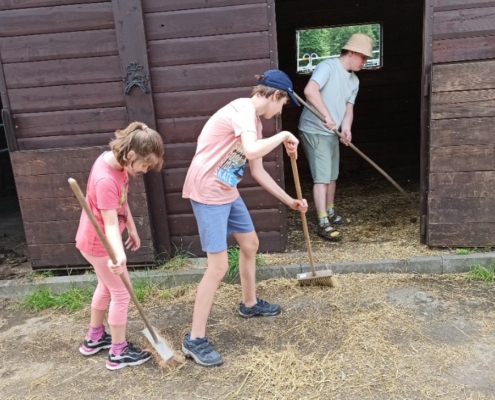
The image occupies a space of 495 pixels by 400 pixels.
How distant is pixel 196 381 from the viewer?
2.73m

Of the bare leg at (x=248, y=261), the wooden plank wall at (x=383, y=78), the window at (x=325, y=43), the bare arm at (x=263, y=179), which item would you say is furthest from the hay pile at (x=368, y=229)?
the window at (x=325, y=43)

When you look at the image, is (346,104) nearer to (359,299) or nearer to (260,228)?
(260,228)

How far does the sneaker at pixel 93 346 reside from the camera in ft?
10.2

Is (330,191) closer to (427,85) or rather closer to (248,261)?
(427,85)

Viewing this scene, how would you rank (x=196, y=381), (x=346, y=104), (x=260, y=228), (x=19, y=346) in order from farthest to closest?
(x=346, y=104) → (x=260, y=228) → (x=19, y=346) → (x=196, y=381)

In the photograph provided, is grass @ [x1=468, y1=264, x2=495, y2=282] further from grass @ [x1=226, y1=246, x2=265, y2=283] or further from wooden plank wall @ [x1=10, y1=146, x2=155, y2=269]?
wooden plank wall @ [x1=10, y1=146, x2=155, y2=269]

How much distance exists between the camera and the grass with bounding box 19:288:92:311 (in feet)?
12.6

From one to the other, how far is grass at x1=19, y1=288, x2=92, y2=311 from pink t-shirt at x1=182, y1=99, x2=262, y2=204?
5.45ft

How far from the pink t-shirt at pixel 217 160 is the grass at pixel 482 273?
7.38 ft

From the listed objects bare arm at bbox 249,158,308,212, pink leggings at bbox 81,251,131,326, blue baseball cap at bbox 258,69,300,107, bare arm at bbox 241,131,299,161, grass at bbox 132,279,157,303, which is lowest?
grass at bbox 132,279,157,303

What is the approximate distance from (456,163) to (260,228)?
1.74 m

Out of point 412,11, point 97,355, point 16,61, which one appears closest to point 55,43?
point 16,61

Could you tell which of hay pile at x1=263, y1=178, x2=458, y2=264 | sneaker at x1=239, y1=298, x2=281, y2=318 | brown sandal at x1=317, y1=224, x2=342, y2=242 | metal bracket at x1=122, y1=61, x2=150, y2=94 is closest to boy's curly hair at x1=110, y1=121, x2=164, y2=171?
sneaker at x1=239, y1=298, x2=281, y2=318

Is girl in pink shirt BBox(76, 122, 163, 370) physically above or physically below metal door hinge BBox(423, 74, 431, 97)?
below
